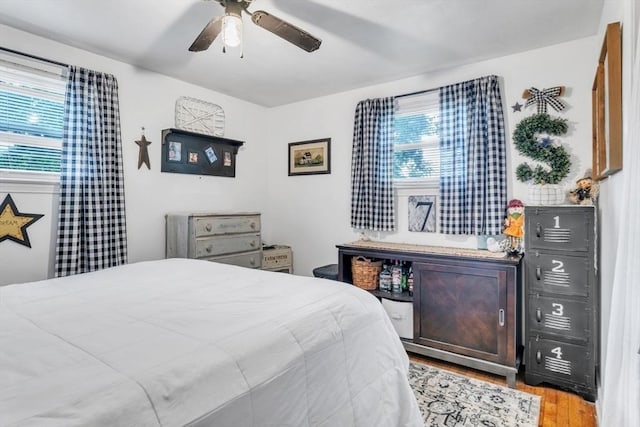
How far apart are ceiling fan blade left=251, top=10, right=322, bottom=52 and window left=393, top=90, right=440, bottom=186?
1.55m

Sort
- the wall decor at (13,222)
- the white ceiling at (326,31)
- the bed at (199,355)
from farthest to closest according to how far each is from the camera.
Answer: the wall decor at (13,222)
the white ceiling at (326,31)
the bed at (199,355)

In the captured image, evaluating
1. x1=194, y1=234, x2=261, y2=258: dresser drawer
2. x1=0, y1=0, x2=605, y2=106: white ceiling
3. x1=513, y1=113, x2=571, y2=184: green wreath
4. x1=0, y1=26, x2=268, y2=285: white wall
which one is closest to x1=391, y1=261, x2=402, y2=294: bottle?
x1=513, y1=113, x2=571, y2=184: green wreath

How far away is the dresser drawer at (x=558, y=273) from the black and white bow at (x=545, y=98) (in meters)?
1.13

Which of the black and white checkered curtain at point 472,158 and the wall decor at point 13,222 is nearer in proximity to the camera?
the wall decor at point 13,222

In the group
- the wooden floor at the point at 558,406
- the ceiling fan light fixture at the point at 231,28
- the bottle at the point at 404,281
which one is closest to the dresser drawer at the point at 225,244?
the bottle at the point at 404,281

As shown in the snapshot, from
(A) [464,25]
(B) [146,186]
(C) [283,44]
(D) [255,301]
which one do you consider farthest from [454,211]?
(B) [146,186]

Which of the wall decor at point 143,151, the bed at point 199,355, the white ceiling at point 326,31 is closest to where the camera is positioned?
the bed at point 199,355

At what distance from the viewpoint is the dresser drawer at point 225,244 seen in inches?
116

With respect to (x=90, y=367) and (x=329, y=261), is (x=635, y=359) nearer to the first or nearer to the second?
(x=90, y=367)

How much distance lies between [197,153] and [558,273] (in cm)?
319

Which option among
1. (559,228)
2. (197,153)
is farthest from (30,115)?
(559,228)

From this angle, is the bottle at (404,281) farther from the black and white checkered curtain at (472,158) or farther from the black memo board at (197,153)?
the black memo board at (197,153)

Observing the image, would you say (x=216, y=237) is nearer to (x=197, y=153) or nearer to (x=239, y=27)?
(x=197, y=153)

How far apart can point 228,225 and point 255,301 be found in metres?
1.87
